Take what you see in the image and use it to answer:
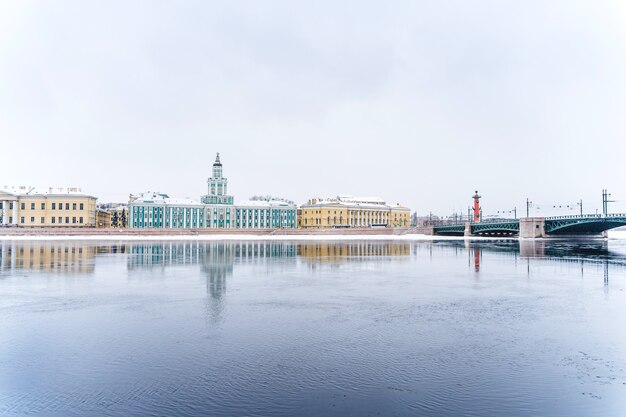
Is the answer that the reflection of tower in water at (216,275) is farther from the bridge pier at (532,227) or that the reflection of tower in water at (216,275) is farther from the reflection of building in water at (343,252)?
the bridge pier at (532,227)

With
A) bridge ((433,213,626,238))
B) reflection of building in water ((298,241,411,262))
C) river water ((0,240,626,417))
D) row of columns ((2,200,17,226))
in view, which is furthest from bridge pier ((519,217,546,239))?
row of columns ((2,200,17,226))

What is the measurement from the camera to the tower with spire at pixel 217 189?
362 feet

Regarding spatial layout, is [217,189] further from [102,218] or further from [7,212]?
[7,212]

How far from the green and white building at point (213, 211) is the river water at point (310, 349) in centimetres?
8357

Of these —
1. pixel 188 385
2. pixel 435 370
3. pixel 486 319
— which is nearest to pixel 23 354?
pixel 188 385

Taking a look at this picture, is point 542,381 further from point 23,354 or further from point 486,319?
point 23,354

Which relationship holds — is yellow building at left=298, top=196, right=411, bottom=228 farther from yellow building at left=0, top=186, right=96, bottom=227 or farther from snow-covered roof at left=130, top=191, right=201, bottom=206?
yellow building at left=0, top=186, right=96, bottom=227

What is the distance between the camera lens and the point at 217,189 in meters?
112

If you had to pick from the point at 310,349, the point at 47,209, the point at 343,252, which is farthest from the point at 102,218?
the point at 310,349

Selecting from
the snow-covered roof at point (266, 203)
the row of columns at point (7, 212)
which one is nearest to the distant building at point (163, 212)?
the snow-covered roof at point (266, 203)

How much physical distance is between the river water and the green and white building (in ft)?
274

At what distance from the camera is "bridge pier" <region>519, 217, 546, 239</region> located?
225 feet

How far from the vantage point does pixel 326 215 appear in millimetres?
115938

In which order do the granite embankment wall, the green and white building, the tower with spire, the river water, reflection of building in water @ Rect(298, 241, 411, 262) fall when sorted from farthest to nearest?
the tower with spire
the green and white building
the granite embankment wall
reflection of building in water @ Rect(298, 241, 411, 262)
the river water
